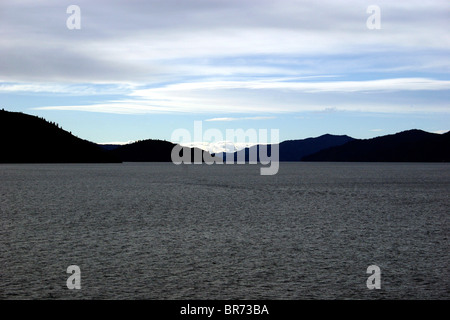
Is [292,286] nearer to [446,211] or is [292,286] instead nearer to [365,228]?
[365,228]

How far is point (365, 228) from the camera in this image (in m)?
50.3

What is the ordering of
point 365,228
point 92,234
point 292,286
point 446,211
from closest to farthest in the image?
point 292,286
point 92,234
point 365,228
point 446,211

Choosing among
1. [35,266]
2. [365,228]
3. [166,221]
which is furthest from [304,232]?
[35,266]

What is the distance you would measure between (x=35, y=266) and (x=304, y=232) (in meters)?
24.0

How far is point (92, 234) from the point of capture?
4441cm

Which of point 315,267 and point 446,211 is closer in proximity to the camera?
point 315,267
